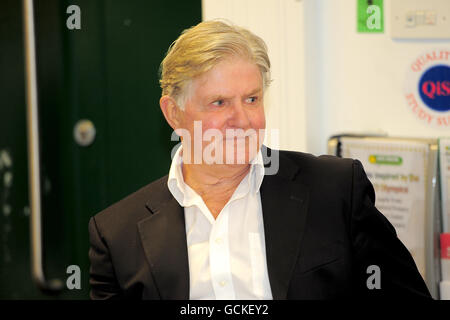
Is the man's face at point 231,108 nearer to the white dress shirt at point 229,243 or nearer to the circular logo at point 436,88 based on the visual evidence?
the white dress shirt at point 229,243

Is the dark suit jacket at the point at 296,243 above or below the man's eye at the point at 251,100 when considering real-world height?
below

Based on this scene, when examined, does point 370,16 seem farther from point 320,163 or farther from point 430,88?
point 320,163

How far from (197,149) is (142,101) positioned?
114cm

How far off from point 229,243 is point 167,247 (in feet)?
0.50

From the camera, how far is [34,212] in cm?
239

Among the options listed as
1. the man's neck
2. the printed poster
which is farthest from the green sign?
the man's neck

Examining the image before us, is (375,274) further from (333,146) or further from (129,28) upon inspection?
(129,28)

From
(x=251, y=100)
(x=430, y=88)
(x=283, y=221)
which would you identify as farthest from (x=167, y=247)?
(x=430, y=88)

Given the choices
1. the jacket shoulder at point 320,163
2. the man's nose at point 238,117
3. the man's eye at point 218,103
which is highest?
the man's eye at point 218,103

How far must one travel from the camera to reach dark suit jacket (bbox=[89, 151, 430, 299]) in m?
1.72

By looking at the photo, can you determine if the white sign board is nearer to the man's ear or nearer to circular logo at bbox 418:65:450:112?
circular logo at bbox 418:65:450:112

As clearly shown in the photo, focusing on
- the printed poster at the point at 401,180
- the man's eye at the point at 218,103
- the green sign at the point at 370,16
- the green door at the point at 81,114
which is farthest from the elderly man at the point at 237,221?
the green door at the point at 81,114

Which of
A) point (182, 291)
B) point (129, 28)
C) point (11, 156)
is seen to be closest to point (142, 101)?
point (129, 28)

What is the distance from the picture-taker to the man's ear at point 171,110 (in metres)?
1.86
